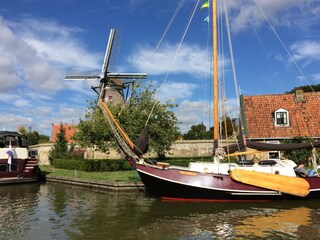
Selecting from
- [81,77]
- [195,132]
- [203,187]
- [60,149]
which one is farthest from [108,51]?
[195,132]

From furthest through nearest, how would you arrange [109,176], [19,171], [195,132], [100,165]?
[195,132]
[100,165]
[19,171]
[109,176]

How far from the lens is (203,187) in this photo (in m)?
18.1

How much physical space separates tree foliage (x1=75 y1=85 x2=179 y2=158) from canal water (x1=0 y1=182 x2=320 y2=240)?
12818mm

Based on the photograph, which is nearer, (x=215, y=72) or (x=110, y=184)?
(x=215, y=72)

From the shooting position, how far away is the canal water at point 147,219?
12.4m

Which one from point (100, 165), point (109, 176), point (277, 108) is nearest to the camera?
point (109, 176)

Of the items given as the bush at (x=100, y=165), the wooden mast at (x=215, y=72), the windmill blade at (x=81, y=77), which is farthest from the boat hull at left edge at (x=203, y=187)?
the bush at (x=100, y=165)

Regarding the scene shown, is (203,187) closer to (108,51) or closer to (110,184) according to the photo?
(110,184)

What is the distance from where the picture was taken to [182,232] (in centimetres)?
1261

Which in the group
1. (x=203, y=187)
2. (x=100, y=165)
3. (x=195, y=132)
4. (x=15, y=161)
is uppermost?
(x=195, y=132)

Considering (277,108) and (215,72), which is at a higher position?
(277,108)

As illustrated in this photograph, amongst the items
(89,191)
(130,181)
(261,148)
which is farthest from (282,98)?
(89,191)

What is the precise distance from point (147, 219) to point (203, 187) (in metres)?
4.51

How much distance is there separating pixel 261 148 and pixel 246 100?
18.2 m
